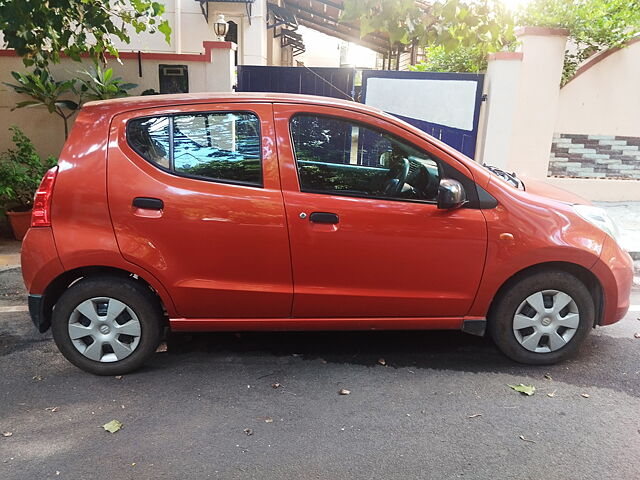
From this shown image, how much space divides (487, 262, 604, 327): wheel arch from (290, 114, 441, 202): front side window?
772 millimetres

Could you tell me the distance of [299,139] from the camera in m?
3.28

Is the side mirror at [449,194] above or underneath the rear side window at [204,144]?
underneath

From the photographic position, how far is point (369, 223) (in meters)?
3.19

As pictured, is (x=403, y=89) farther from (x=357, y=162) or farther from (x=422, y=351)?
(x=422, y=351)

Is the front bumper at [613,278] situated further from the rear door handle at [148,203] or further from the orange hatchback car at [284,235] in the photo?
the rear door handle at [148,203]

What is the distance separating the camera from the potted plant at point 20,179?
235 inches

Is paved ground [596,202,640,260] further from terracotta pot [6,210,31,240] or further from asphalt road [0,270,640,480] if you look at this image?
terracotta pot [6,210,31,240]

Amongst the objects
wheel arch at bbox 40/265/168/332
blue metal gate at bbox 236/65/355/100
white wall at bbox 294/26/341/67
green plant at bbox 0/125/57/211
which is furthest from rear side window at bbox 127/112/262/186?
white wall at bbox 294/26/341/67

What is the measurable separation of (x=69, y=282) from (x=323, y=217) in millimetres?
1740

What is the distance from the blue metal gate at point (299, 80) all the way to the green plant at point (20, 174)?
287 cm

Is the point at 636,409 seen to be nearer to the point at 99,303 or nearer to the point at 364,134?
the point at 364,134

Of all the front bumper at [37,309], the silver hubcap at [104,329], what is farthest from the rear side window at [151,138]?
the front bumper at [37,309]

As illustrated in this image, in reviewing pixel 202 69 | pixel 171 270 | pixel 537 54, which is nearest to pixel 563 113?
pixel 537 54

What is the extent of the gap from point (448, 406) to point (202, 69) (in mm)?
5696
